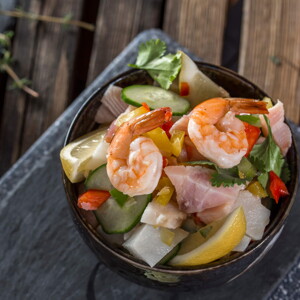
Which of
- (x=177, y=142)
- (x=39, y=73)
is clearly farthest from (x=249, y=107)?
(x=39, y=73)

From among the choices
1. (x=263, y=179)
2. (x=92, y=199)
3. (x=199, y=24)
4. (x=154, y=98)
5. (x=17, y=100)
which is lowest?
(x=17, y=100)

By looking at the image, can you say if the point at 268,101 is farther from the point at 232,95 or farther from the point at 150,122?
the point at 150,122

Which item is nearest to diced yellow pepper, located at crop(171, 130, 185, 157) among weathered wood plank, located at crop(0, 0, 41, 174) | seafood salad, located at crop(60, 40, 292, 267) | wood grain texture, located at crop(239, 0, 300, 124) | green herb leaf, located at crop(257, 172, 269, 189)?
seafood salad, located at crop(60, 40, 292, 267)

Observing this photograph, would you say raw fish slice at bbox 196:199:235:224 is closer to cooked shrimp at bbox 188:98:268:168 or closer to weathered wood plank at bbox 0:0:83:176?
cooked shrimp at bbox 188:98:268:168

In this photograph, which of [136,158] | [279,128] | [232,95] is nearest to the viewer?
[136,158]

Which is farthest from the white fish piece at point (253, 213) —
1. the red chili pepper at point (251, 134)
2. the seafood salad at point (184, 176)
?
the red chili pepper at point (251, 134)

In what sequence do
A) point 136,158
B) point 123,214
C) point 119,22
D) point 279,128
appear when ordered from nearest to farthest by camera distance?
point 136,158 < point 123,214 < point 279,128 < point 119,22

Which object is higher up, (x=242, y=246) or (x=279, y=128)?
(x=279, y=128)
